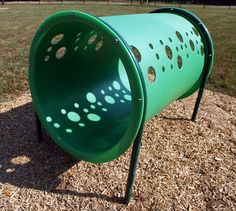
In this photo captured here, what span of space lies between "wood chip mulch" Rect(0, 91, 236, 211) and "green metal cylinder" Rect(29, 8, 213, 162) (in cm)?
41

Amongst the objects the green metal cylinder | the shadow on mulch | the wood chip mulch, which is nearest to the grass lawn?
the shadow on mulch

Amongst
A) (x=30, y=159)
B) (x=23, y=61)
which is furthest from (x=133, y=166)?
(x=23, y=61)

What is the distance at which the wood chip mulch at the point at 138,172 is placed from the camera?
10.3 ft

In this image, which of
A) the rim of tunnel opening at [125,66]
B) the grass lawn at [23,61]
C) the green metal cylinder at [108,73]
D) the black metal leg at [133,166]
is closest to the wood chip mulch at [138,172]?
the black metal leg at [133,166]

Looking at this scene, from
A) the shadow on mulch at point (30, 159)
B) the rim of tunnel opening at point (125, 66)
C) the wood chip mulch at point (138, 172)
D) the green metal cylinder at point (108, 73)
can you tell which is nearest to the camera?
the rim of tunnel opening at point (125, 66)

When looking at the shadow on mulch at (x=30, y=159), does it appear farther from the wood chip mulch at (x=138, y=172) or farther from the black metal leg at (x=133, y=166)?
the black metal leg at (x=133, y=166)

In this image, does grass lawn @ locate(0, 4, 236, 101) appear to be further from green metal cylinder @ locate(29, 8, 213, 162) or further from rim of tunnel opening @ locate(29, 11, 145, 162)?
rim of tunnel opening @ locate(29, 11, 145, 162)

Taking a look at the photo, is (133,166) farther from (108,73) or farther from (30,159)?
(108,73)

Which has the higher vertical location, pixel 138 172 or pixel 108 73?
pixel 108 73

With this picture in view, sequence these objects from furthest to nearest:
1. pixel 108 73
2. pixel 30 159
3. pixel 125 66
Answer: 1. pixel 108 73
2. pixel 30 159
3. pixel 125 66

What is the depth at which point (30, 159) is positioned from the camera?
12.1 ft

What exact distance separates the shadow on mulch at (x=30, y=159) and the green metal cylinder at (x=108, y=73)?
414 mm

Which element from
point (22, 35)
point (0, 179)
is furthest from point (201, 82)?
point (22, 35)

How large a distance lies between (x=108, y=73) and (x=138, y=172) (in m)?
1.86
